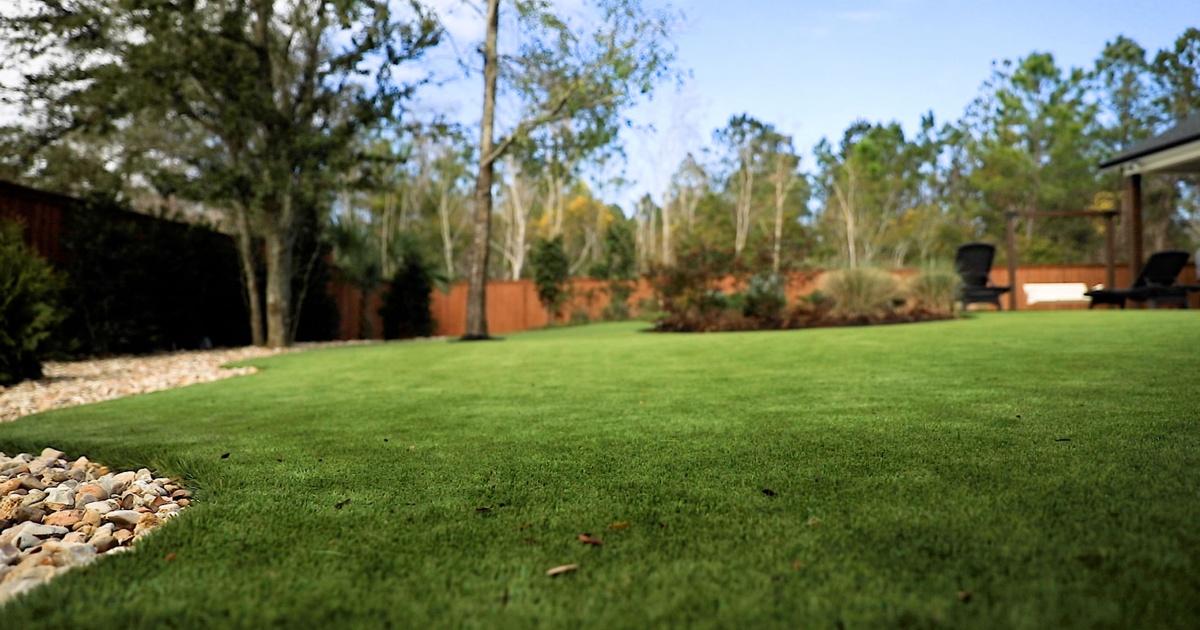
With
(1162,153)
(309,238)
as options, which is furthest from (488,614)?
(1162,153)

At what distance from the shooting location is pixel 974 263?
13906 millimetres

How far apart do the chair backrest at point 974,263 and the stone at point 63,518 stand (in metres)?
→ 14.3

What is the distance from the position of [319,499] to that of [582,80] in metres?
11.7

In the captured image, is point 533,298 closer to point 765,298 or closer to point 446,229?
point 765,298

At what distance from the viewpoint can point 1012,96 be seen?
1379 inches

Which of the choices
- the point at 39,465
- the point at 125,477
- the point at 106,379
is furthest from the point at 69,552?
the point at 106,379

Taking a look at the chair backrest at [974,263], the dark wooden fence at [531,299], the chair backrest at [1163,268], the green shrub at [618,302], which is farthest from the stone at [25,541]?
the green shrub at [618,302]

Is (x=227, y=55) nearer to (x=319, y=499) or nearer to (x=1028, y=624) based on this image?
(x=319, y=499)

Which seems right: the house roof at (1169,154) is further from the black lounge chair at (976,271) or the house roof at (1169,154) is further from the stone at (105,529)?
the stone at (105,529)

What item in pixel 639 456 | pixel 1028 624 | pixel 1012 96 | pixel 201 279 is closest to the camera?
pixel 1028 624

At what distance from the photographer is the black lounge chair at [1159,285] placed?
1197cm

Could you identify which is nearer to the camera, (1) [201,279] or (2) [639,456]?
(2) [639,456]

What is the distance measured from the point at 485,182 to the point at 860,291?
283 inches

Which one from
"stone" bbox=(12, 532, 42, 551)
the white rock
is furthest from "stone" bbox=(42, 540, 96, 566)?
the white rock
